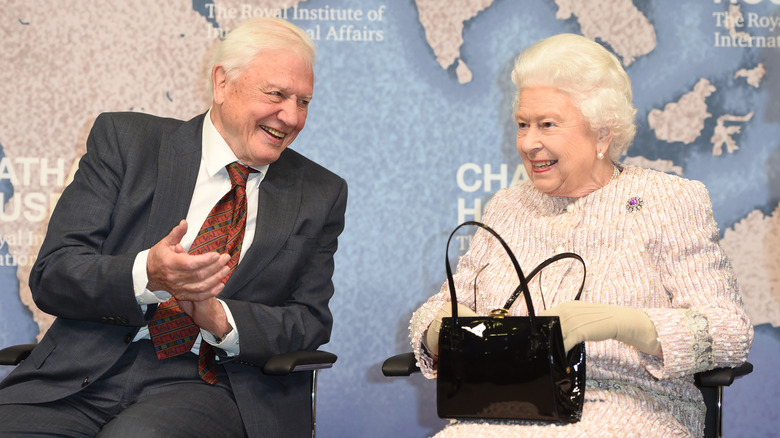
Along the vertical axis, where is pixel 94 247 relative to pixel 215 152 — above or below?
below

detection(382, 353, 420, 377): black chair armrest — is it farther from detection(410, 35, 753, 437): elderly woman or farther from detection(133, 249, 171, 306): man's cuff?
detection(133, 249, 171, 306): man's cuff

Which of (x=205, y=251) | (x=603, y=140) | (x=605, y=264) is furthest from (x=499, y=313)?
(x=205, y=251)

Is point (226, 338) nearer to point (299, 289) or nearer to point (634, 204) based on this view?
point (299, 289)

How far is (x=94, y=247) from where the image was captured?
2.36 meters

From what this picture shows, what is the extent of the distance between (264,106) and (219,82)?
193 mm

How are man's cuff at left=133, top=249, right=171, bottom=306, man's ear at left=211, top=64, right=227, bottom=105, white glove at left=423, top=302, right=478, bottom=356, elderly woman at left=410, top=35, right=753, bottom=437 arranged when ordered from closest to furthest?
elderly woman at left=410, top=35, right=753, bottom=437 < man's cuff at left=133, top=249, right=171, bottom=306 < white glove at left=423, top=302, right=478, bottom=356 < man's ear at left=211, top=64, right=227, bottom=105

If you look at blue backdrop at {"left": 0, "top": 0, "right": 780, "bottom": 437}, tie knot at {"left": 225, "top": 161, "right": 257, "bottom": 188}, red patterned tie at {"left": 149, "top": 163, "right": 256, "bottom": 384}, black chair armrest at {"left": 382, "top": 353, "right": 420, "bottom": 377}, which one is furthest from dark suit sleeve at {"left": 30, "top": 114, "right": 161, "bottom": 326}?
blue backdrop at {"left": 0, "top": 0, "right": 780, "bottom": 437}

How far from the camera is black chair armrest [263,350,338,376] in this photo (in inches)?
87.9

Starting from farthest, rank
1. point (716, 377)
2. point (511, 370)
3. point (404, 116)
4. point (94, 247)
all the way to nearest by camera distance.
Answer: point (404, 116) → point (94, 247) → point (716, 377) → point (511, 370)

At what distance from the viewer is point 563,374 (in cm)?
199

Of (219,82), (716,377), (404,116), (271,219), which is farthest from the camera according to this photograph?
(404,116)

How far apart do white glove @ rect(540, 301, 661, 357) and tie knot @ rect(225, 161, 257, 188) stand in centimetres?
99

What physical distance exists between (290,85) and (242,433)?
1.01 meters

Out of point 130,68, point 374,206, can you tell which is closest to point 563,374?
point 374,206
